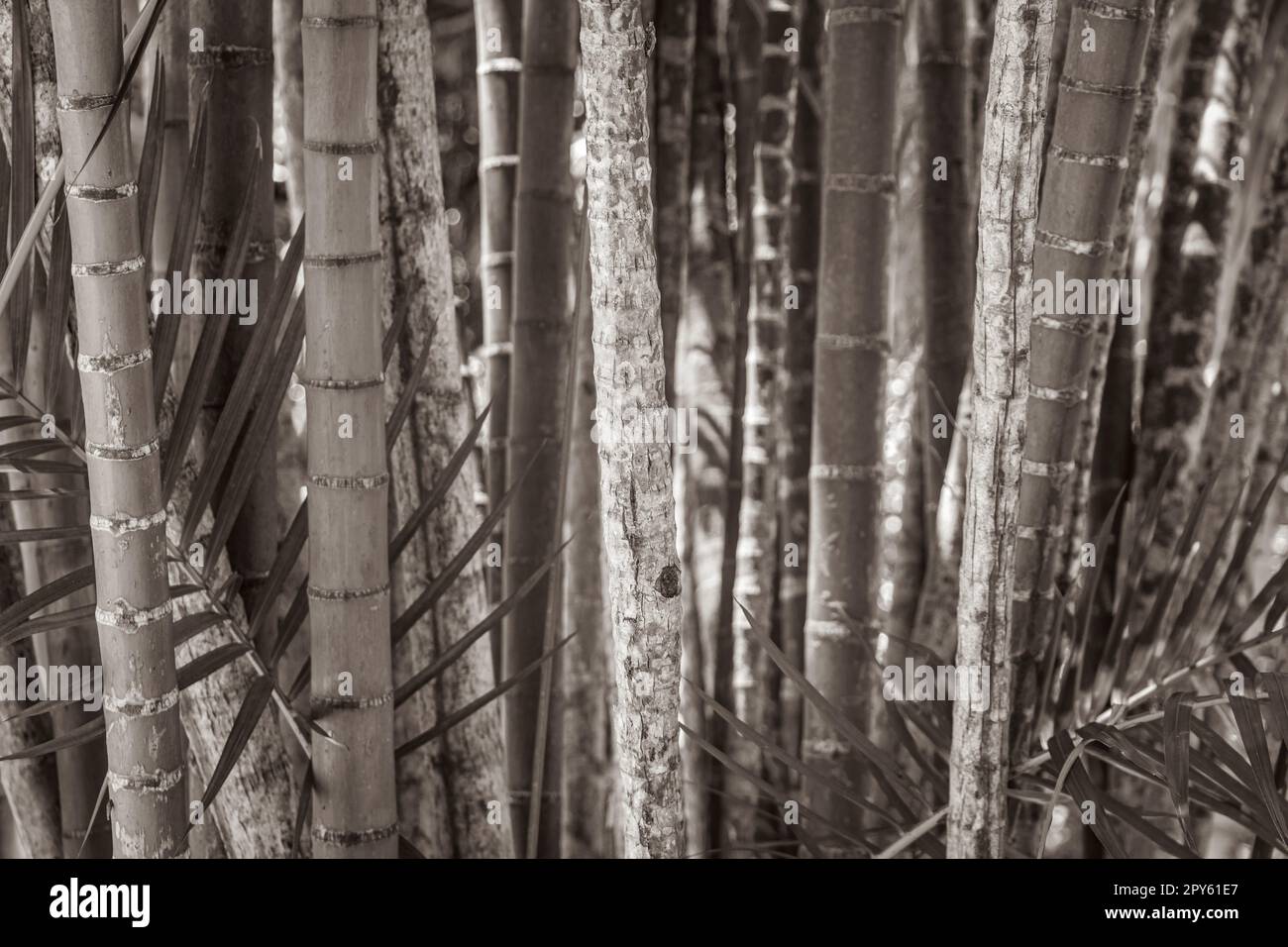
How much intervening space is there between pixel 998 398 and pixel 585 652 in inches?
27.3

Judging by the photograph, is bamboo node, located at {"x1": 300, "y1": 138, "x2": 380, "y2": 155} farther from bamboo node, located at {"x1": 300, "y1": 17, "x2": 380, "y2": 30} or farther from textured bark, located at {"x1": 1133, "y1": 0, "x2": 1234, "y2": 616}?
textured bark, located at {"x1": 1133, "y1": 0, "x2": 1234, "y2": 616}

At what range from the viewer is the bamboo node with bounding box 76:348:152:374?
0.66m

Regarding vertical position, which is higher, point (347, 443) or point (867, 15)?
point (867, 15)

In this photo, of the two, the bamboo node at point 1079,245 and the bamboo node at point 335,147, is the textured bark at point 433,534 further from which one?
the bamboo node at point 1079,245

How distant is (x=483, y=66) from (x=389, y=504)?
540mm

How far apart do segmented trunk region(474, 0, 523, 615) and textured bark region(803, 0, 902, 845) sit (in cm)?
36

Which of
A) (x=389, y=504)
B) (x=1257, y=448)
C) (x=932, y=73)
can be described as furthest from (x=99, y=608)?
(x=1257, y=448)

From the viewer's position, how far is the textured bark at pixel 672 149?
119cm

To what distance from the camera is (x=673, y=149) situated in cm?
122

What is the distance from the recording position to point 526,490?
112 cm

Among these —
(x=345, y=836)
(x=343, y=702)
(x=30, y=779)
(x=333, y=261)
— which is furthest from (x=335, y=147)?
(x=30, y=779)

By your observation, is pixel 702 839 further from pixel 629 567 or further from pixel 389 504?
pixel 629 567

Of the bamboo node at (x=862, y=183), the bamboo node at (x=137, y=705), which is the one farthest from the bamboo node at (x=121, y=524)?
the bamboo node at (x=862, y=183)

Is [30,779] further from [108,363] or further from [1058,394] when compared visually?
[1058,394]
